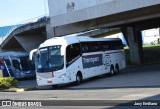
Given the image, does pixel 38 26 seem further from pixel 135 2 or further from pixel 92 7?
pixel 135 2

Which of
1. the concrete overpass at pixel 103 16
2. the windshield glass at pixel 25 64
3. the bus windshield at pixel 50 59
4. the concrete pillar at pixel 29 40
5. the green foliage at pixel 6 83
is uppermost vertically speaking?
the concrete overpass at pixel 103 16

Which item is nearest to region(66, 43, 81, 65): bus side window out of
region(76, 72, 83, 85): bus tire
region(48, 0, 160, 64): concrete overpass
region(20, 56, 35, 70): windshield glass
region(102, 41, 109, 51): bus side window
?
region(76, 72, 83, 85): bus tire

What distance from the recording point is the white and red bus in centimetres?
2597

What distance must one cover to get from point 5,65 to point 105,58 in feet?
46.3

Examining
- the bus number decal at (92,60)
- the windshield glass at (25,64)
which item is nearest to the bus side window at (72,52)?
the bus number decal at (92,60)

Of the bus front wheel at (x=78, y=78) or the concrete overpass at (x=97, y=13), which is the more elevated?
the concrete overpass at (x=97, y=13)

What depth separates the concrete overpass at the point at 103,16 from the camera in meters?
33.4

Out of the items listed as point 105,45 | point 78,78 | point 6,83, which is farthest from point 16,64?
point 78,78

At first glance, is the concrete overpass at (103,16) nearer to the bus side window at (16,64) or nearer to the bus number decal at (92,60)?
the bus side window at (16,64)

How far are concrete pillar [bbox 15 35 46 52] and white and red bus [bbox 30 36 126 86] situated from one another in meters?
30.0

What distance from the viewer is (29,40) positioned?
6075 cm

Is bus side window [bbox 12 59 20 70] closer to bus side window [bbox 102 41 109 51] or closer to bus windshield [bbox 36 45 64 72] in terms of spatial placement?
bus side window [bbox 102 41 109 51]

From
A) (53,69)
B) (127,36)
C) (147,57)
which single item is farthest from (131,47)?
(53,69)

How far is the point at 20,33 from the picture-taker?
57812 mm
